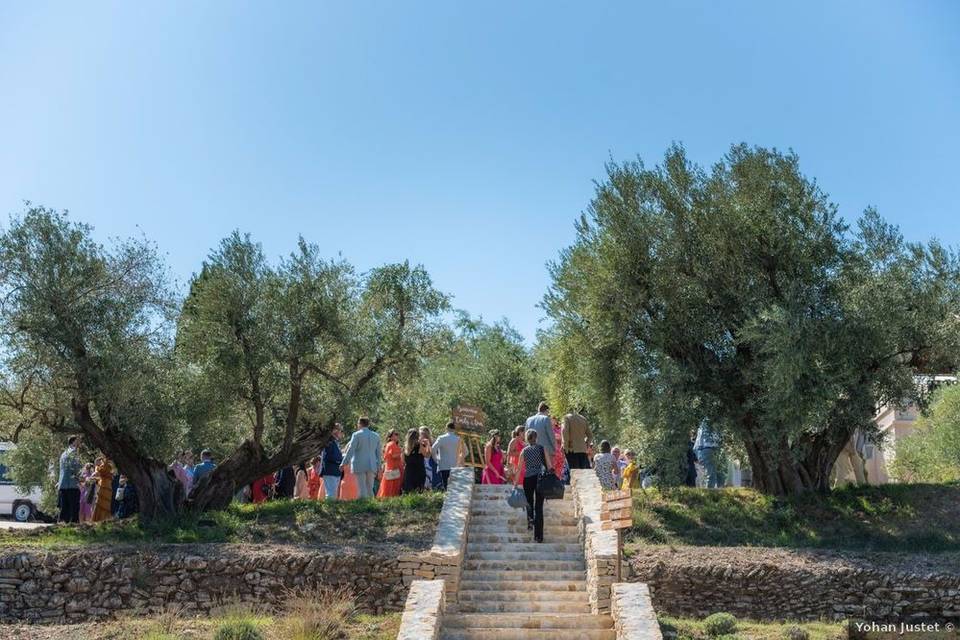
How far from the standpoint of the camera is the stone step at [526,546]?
1562 cm

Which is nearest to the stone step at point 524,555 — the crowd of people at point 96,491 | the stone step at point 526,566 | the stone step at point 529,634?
the stone step at point 526,566

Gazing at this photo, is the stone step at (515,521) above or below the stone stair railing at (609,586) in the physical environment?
above

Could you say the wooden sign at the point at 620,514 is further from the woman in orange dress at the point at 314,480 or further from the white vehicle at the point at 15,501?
the white vehicle at the point at 15,501

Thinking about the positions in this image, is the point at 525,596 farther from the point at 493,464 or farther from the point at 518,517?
the point at 493,464

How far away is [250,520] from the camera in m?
18.9

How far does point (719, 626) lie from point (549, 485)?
328 cm

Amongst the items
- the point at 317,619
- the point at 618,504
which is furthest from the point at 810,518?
the point at 317,619

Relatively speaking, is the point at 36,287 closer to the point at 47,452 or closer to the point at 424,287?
A: the point at 47,452

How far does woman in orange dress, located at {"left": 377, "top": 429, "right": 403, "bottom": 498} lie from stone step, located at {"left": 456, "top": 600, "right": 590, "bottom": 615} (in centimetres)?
740

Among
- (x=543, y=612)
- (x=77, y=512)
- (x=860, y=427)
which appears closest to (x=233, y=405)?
(x=77, y=512)

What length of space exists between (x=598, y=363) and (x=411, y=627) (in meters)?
10.1

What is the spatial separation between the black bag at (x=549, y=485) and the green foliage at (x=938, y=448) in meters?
20.1

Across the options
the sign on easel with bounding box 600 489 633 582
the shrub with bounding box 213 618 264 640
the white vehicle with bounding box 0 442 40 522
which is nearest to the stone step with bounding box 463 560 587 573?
the sign on easel with bounding box 600 489 633 582

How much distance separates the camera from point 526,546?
15.8 m
